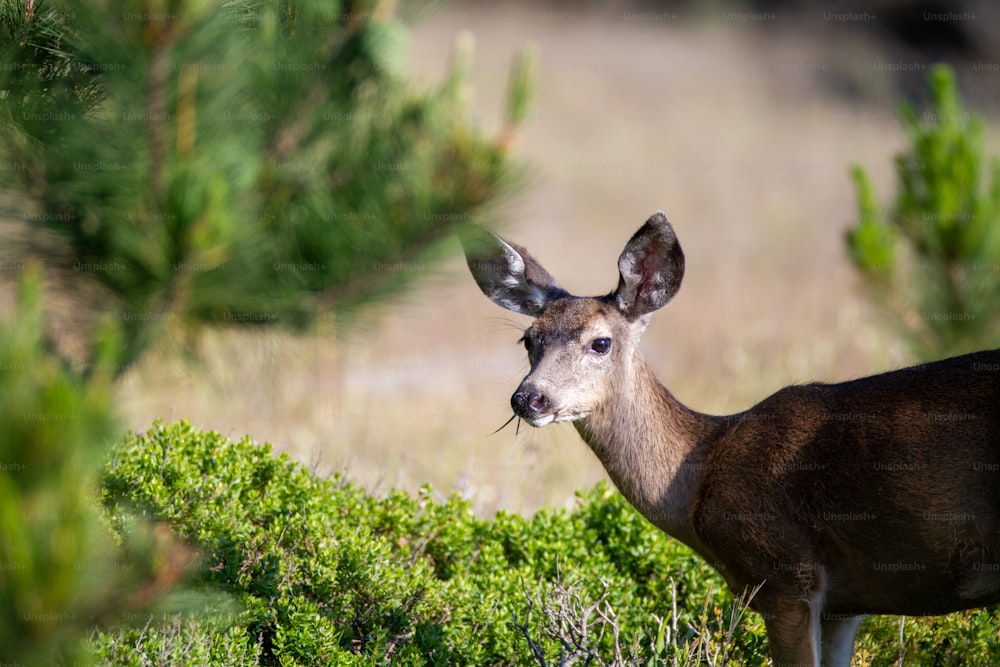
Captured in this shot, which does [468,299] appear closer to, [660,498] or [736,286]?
[736,286]

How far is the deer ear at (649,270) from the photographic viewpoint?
468 cm

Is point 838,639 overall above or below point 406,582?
below

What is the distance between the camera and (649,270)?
4.81 meters

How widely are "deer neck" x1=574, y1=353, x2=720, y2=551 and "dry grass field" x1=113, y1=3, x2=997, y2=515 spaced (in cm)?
68

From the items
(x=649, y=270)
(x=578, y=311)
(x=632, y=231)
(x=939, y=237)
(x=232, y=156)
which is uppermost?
(x=632, y=231)

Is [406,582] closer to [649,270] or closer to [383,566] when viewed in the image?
[383,566]

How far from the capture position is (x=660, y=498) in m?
4.48

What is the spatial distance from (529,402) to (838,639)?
146 cm

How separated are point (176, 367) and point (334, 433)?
46.6 inches

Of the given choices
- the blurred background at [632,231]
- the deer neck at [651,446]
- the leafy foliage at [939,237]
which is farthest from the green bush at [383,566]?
the leafy foliage at [939,237]

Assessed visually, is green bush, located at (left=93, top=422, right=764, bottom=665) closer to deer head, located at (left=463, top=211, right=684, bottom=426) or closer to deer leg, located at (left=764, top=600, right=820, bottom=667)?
deer leg, located at (left=764, top=600, right=820, bottom=667)

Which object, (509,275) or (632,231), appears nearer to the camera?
(509,275)

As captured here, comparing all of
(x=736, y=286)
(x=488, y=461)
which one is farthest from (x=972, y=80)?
(x=488, y=461)

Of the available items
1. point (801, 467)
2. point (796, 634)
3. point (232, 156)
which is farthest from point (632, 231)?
point (796, 634)
